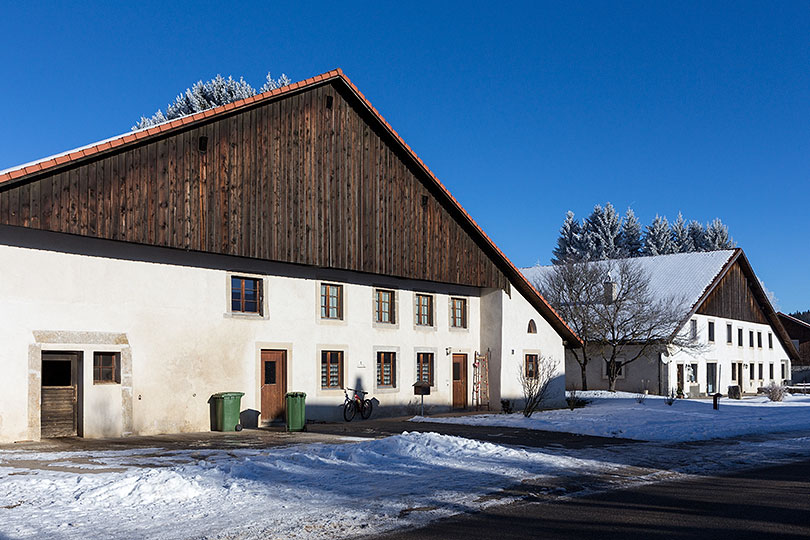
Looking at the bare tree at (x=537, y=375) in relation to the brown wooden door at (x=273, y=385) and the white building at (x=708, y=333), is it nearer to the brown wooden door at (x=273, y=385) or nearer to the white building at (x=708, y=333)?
the brown wooden door at (x=273, y=385)

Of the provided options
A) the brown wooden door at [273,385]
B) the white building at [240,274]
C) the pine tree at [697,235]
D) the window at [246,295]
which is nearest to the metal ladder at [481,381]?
the white building at [240,274]

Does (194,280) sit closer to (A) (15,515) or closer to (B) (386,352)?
(B) (386,352)

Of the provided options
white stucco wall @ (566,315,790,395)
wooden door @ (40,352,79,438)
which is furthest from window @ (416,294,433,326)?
white stucco wall @ (566,315,790,395)

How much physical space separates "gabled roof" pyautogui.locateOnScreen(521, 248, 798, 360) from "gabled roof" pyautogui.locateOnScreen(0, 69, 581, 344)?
45.8 ft

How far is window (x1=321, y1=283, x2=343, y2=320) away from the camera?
83.9ft

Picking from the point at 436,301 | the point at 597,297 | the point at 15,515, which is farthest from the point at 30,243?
the point at 597,297

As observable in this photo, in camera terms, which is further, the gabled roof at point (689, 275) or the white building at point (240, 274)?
the gabled roof at point (689, 275)

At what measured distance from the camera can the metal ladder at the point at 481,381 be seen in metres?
31.2

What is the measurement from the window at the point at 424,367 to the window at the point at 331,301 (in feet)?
13.9

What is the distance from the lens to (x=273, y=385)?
78.7 ft

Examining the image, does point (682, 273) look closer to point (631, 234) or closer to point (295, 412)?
point (295, 412)

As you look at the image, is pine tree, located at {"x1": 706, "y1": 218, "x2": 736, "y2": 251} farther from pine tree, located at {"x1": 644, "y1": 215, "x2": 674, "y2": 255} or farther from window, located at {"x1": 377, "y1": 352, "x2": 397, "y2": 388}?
window, located at {"x1": 377, "y1": 352, "x2": 397, "y2": 388}

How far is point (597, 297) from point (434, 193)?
1954 cm

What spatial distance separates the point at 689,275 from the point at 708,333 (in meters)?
3.70
